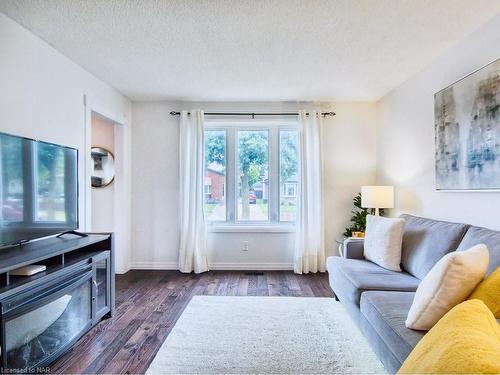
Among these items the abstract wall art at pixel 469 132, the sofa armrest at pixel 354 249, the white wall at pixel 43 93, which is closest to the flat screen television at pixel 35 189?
the white wall at pixel 43 93

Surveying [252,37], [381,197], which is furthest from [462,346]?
[381,197]

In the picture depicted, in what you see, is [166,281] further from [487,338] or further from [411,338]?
[487,338]

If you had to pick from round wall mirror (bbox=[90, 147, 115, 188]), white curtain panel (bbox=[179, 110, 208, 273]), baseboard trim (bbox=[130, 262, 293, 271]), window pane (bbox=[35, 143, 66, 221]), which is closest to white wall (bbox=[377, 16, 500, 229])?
baseboard trim (bbox=[130, 262, 293, 271])

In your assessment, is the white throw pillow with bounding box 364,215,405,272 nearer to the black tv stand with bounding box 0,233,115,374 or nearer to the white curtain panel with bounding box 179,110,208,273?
the white curtain panel with bounding box 179,110,208,273

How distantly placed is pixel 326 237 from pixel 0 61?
398 cm

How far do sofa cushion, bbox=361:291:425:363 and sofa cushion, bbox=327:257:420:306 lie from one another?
12 cm

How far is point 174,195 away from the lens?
4.31m

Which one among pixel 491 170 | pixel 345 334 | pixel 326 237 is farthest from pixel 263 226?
pixel 491 170

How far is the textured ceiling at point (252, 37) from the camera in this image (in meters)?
2.08

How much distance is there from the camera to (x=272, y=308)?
2.92 metres

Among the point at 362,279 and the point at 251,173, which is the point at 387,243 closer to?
the point at 362,279

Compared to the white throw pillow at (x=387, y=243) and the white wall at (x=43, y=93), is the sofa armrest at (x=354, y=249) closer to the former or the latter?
the white throw pillow at (x=387, y=243)

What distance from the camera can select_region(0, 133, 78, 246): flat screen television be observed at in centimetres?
192

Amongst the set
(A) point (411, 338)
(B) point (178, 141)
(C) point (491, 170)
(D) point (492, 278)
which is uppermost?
(B) point (178, 141)
